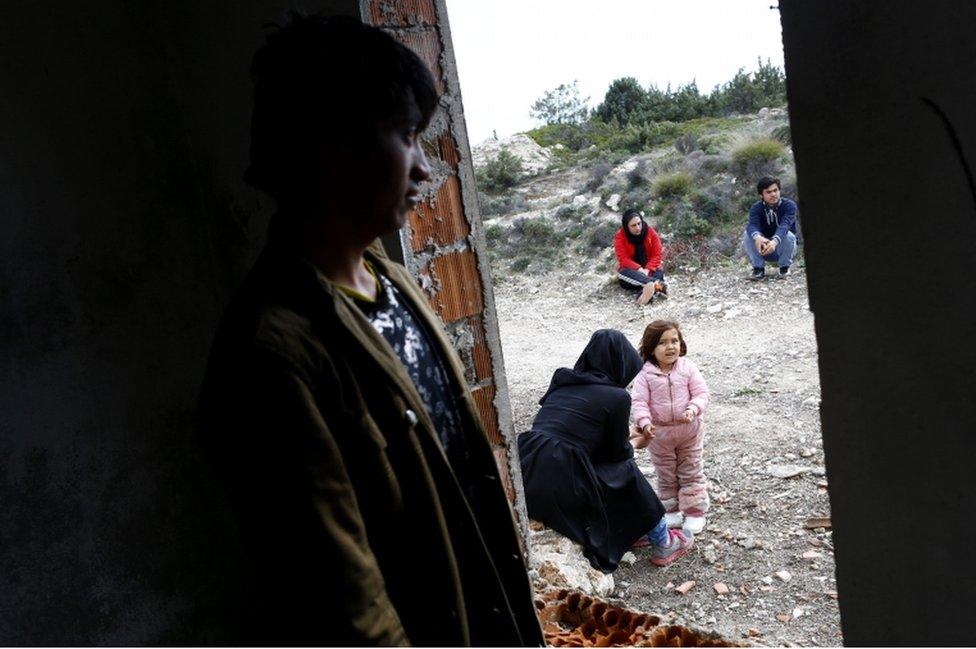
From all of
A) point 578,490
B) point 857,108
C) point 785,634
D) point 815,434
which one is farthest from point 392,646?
point 815,434

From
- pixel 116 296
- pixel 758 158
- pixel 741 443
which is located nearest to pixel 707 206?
pixel 758 158

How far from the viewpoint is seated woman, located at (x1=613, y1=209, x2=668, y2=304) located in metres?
10.3

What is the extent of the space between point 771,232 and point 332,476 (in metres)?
9.74

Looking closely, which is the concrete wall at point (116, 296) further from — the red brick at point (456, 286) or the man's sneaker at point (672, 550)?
the man's sneaker at point (672, 550)

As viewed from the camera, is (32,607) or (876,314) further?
(32,607)

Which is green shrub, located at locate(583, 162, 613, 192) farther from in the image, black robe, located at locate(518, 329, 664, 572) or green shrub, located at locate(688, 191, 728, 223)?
black robe, located at locate(518, 329, 664, 572)

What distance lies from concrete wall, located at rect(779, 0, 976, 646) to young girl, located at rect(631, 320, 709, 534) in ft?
11.1

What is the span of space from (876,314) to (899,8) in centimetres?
49

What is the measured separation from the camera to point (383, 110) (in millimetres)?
1262

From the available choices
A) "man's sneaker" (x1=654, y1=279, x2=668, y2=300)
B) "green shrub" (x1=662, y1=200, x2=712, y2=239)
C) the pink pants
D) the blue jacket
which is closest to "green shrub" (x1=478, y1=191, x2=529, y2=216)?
"green shrub" (x1=662, y1=200, x2=712, y2=239)

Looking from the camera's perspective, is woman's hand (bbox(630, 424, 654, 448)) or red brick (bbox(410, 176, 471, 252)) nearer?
red brick (bbox(410, 176, 471, 252))

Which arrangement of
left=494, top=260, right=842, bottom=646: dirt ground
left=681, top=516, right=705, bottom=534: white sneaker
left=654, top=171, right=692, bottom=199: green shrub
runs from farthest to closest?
left=654, top=171, right=692, bottom=199: green shrub
left=681, top=516, right=705, bottom=534: white sneaker
left=494, top=260, right=842, bottom=646: dirt ground

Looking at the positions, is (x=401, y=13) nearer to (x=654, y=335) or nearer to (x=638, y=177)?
(x=654, y=335)

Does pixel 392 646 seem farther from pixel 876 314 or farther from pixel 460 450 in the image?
pixel 876 314
